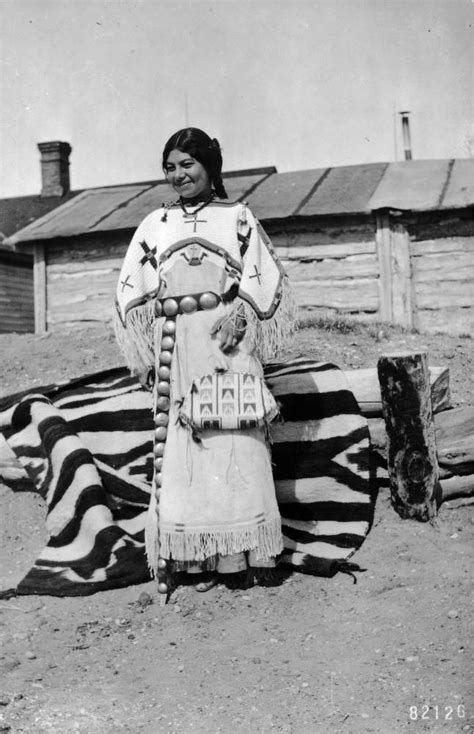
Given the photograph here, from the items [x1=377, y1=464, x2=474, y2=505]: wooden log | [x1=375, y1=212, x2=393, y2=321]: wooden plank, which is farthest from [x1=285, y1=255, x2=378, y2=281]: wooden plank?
[x1=377, y1=464, x2=474, y2=505]: wooden log

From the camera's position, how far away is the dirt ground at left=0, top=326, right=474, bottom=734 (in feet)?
8.01

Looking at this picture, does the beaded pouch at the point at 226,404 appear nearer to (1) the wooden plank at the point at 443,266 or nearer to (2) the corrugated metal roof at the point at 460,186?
(2) the corrugated metal roof at the point at 460,186

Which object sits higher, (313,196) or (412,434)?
(313,196)

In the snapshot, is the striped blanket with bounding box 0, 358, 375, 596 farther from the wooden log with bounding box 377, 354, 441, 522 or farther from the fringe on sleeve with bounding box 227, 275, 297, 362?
the fringe on sleeve with bounding box 227, 275, 297, 362

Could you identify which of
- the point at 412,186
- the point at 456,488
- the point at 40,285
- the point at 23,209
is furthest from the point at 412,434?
the point at 23,209

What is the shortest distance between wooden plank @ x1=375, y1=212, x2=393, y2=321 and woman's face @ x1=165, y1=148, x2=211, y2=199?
7.14 meters

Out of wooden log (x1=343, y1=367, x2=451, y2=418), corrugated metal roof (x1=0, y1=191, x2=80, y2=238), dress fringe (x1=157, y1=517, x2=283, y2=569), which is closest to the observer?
dress fringe (x1=157, y1=517, x2=283, y2=569)

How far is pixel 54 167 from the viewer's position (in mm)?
21094

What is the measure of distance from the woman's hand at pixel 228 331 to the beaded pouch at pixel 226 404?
0.43 feet

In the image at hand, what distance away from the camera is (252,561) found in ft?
11.3

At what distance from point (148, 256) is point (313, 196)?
7735 millimetres

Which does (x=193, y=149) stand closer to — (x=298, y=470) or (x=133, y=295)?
(x=133, y=295)

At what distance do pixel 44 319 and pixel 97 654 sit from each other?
376 inches

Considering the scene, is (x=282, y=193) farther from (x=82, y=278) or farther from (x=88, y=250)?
(x=82, y=278)
